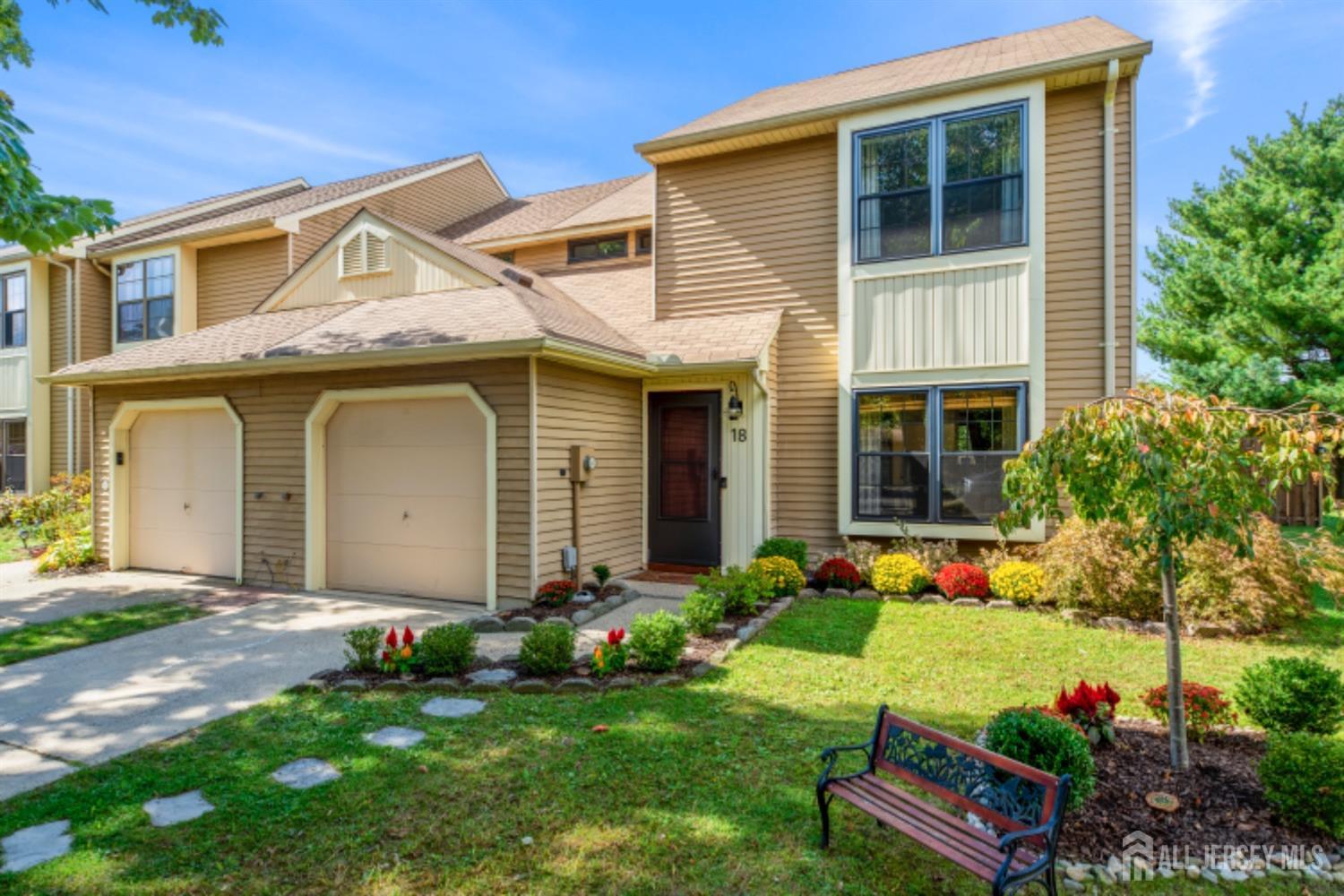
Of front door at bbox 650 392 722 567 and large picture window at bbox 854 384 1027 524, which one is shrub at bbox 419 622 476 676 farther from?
large picture window at bbox 854 384 1027 524

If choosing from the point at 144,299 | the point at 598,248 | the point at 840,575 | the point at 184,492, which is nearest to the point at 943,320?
the point at 840,575

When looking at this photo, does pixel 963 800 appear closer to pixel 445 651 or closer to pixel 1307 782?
pixel 1307 782

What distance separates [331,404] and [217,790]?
226 inches

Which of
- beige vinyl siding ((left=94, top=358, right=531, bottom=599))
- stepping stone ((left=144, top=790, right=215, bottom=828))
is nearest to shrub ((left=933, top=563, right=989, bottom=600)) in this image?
beige vinyl siding ((left=94, top=358, right=531, bottom=599))

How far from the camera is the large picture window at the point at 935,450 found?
8336 mm

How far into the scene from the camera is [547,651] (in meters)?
5.06

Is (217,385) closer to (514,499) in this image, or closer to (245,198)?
(514,499)

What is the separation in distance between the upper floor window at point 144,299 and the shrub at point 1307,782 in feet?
55.8

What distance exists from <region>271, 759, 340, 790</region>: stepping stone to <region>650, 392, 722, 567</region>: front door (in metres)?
5.92

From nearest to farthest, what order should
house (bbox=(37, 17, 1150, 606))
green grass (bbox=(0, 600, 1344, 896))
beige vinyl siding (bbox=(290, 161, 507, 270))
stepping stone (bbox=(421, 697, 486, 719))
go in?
1. green grass (bbox=(0, 600, 1344, 896))
2. stepping stone (bbox=(421, 697, 486, 719))
3. house (bbox=(37, 17, 1150, 606))
4. beige vinyl siding (bbox=(290, 161, 507, 270))

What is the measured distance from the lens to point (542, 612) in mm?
6883

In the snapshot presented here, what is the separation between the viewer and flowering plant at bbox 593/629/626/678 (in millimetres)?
5145

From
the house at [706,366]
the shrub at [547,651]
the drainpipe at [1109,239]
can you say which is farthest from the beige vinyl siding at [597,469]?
the drainpipe at [1109,239]

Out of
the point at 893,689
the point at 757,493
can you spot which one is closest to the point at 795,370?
the point at 757,493
